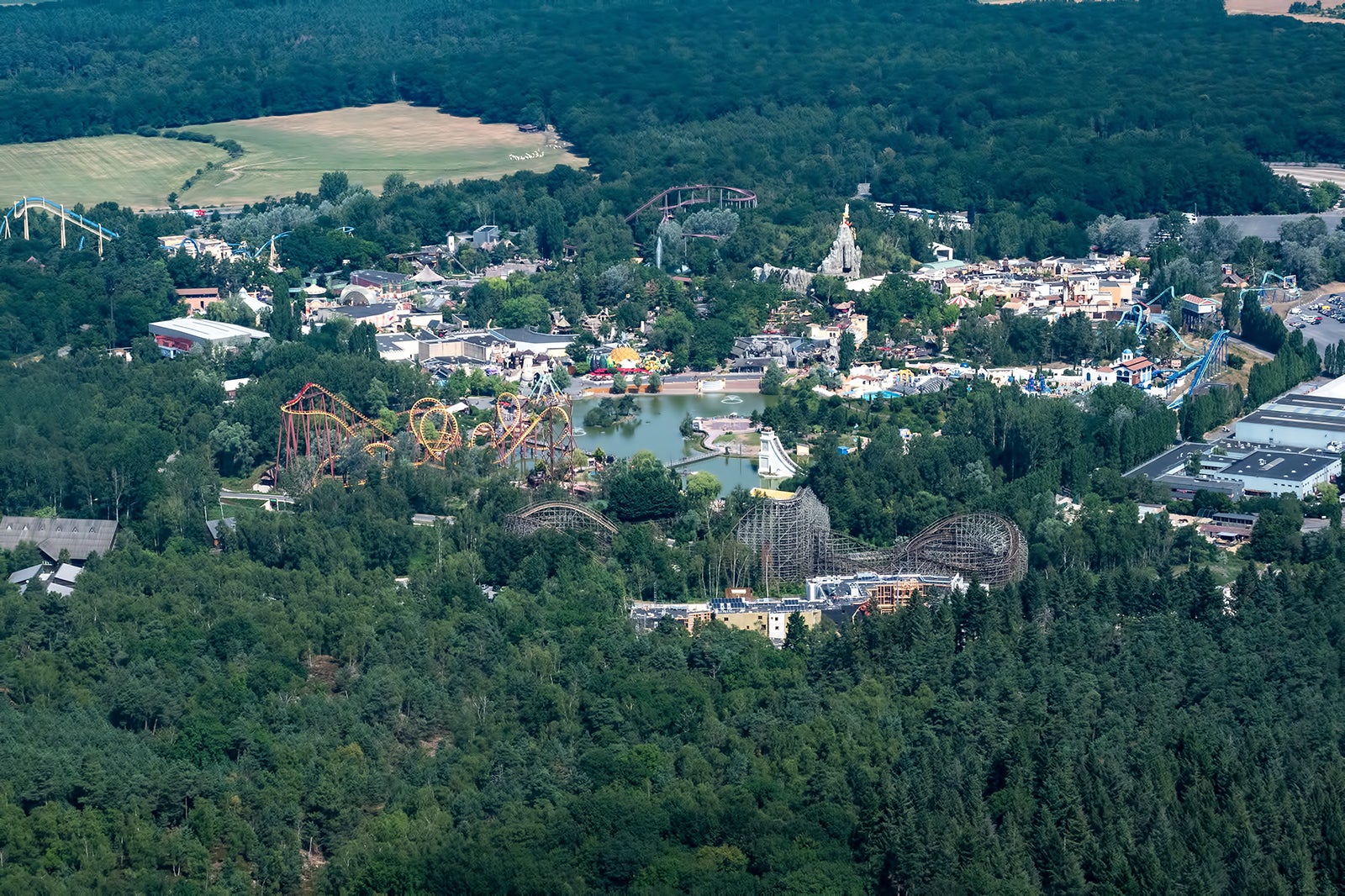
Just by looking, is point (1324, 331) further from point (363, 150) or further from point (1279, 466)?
point (363, 150)

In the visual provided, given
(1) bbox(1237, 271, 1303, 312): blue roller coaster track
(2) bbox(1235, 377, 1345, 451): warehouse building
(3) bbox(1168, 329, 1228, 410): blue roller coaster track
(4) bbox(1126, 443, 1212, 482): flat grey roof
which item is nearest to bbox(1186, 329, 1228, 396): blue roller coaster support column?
(3) bbox(1168, 329, 1228, 410): blue roller coaster track

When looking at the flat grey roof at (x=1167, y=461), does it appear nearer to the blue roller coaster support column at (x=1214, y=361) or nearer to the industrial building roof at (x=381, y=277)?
the blue roller coaster support column at (x=1214, y=361)

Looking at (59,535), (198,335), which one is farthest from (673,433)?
(59,535)

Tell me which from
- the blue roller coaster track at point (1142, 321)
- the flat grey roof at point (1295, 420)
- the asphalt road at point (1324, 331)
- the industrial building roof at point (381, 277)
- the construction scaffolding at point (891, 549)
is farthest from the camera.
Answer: the industrial building roof at point (381, 277)

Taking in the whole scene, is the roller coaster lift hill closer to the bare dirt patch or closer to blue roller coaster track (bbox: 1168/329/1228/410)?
blue roller coaster track (bbox: 1168/329/1228/410)

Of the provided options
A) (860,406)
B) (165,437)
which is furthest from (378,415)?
(860,406)

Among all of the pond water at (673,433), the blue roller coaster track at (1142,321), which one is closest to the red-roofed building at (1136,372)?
the blue roller coaster track at (1142,321)
